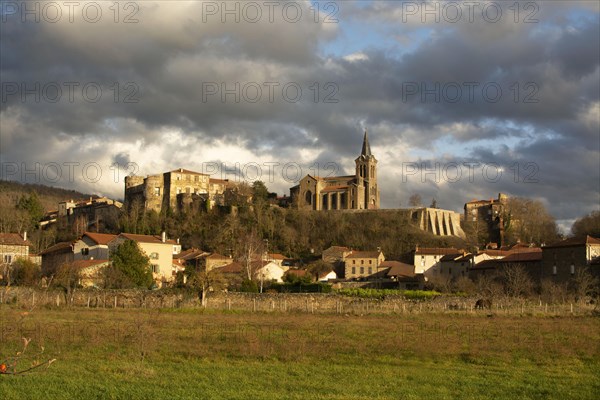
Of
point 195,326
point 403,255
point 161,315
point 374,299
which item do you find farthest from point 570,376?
point 403,255

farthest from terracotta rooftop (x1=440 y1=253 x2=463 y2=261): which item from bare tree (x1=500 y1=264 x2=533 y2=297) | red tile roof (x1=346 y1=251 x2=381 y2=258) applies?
bare tree (x1=500 y1=264 x2=533 y2=297)

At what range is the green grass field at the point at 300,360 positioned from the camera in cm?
1816

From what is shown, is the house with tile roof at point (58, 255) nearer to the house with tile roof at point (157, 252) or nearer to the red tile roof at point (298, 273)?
the house with tile roof at point (157, 252)

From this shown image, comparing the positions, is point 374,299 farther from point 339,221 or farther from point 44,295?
point 339,221

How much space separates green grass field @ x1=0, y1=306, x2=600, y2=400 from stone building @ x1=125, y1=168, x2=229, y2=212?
7472 cm

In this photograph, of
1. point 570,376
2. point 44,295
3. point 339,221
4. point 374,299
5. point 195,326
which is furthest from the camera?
point 339,221

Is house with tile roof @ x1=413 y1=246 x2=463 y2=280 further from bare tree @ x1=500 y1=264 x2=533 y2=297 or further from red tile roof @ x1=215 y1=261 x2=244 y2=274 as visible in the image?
red tile roof @ x1=215 y1=261 x2=244 y2=274

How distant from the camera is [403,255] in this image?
96750mm

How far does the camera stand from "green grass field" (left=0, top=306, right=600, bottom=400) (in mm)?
18156

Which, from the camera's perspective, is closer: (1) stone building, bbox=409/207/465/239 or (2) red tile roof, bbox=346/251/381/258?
(2) red tile roof, bbox=346/251/381/258

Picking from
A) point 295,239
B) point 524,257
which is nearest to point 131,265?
point 524,257

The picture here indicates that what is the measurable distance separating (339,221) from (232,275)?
41363mm

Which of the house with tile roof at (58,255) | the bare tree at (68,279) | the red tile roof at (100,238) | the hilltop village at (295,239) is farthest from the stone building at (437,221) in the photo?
the bare tree at (68,279)

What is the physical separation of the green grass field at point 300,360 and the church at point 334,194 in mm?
86504
